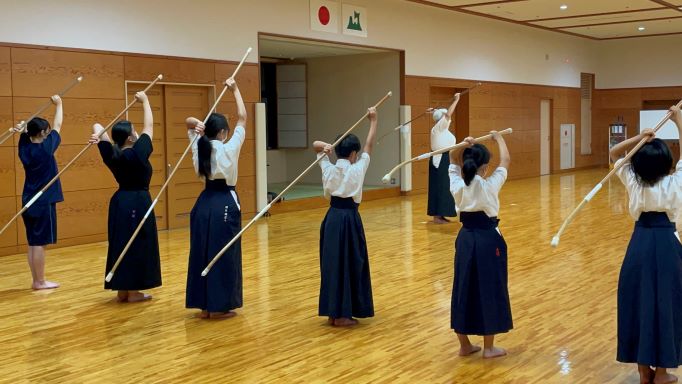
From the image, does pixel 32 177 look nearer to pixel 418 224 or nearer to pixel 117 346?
pixel 117 346

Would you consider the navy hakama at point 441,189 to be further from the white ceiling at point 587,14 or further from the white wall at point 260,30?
the white ceiling at point 587,14

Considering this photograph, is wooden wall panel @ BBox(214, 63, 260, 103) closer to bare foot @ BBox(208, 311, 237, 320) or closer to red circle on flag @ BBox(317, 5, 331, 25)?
red circle on flag @ BBox(317, 5, 331, 25)

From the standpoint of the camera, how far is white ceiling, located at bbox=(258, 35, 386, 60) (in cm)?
1252

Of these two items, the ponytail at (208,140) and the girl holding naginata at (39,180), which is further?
the girl holding naginata at (39,180)

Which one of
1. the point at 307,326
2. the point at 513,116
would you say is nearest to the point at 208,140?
the point at 307,326

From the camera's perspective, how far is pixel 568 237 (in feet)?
30.0

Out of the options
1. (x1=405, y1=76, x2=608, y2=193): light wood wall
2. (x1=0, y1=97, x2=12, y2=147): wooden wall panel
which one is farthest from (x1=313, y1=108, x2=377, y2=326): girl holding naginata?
(x1=405, y1=76, x2=608, y2=193): light wood wall

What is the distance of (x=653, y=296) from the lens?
3.82 meters

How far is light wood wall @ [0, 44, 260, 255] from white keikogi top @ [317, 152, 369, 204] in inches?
197

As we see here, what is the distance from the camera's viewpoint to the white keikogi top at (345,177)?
512 centimetres

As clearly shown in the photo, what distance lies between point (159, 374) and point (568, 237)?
620 cm

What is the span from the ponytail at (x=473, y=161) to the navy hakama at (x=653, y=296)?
0.94 metres

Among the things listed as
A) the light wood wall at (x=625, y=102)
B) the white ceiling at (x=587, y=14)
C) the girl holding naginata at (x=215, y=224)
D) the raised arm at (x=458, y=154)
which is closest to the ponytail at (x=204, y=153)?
the girl holding naginata at (x=215, y=224)

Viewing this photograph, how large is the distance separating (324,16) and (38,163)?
7117mm
